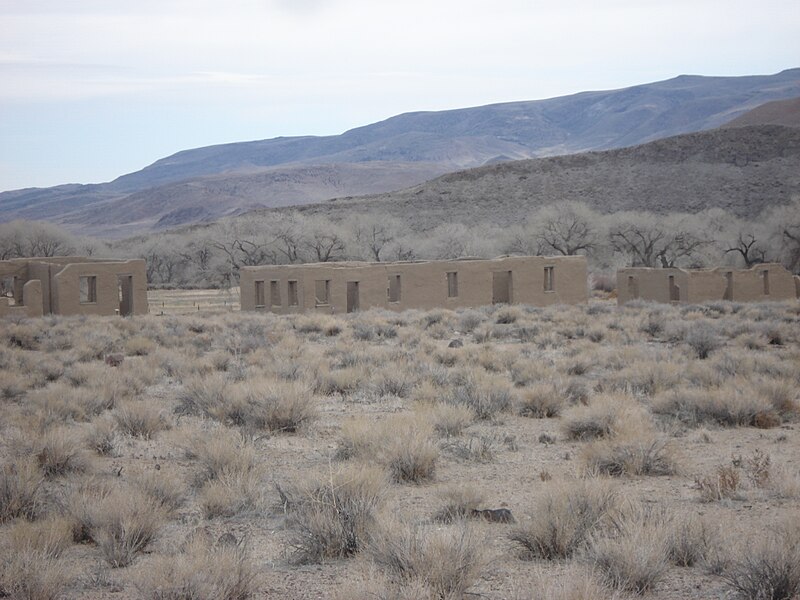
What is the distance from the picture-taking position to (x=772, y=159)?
71.6 m

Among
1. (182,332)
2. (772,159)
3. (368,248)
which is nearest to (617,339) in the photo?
(182,332)

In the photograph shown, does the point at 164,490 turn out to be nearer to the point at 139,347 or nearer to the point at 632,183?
the point at 139,347

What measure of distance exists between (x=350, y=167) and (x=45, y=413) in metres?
178

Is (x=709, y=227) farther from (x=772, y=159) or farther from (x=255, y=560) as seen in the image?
(x=255, y=560)

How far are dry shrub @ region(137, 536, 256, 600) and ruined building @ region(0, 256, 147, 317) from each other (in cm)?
2431

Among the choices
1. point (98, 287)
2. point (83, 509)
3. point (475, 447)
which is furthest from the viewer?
point (98, 287)

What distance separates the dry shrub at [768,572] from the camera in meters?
4.84

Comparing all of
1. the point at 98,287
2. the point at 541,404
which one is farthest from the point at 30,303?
the point at 541,404

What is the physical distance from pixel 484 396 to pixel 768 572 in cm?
706

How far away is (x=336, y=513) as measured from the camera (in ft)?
20.6

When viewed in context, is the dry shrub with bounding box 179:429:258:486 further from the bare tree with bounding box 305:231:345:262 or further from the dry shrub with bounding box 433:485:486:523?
the bare tree with bounding box 305:231:345:262

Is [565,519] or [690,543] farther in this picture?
[565,519]

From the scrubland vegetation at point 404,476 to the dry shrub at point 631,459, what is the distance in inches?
0.9

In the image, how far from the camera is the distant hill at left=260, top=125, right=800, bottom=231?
220 ft
